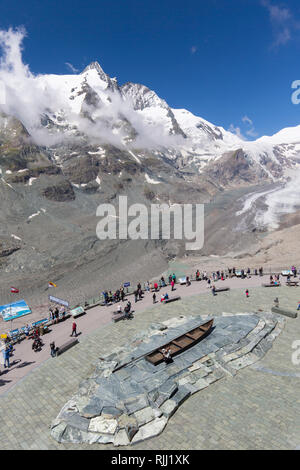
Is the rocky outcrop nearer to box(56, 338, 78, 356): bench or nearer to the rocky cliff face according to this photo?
box(56, 338, 78, 356): bench

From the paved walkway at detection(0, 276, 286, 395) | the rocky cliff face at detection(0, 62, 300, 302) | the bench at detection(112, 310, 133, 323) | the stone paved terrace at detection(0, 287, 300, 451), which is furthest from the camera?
the rocky cliff face at detection(0, 62, 300, 302)

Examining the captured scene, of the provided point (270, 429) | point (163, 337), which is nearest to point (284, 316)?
point (163, 337)

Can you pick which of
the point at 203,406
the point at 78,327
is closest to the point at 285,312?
the point at 203,406

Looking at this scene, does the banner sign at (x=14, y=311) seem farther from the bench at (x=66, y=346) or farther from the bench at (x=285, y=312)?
the bench at (x=285, y=312)

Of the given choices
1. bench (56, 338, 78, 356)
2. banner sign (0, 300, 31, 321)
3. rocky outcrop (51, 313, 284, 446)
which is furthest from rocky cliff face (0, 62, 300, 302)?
rocky outcrop (51, 313, 284, 446)

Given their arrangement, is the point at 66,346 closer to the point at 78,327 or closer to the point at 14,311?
the point at 78,327

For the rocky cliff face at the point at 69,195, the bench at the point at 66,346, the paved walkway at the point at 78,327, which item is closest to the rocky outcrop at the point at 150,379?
the bench at the point at 66,346
